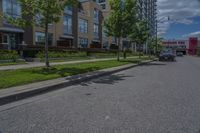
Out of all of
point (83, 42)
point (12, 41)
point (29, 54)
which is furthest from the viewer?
point (83, 42)

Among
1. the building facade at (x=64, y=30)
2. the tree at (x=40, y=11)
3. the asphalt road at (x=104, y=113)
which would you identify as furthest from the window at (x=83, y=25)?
the asphalt road at (x=104, y=113)

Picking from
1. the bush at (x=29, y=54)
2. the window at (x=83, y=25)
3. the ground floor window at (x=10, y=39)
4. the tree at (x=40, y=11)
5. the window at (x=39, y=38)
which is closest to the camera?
the tree at (x=40, y=11)

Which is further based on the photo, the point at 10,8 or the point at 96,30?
the point at 96,30

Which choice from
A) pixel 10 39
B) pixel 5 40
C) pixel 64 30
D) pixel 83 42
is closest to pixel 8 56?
pixel 5 40

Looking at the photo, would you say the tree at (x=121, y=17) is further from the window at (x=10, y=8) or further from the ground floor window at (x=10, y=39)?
the ground floor window at (x=10, y=39)

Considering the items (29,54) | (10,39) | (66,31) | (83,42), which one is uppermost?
(66,31)

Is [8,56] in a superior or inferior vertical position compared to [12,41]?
inferior

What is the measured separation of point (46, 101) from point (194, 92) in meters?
5.38

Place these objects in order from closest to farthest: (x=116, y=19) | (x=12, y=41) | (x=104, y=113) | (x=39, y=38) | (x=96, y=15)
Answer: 1. (x=104, y=113)
2. (x=116, y=19)
3. (x=12, y=41)
4. (x=39, y=38)
5. (x=96, y=15)

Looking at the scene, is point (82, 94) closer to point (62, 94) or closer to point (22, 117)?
point (62, 94)

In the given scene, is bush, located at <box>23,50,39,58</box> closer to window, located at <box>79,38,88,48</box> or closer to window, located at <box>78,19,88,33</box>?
window, located at <box>79,38,88,48</box>

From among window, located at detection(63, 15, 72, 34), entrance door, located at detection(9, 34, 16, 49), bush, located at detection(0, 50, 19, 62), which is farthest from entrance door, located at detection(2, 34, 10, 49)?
window, located at detection(63, 15, 72, 34)

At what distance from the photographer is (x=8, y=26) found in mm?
32469

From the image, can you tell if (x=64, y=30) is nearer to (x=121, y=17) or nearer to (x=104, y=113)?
(x=121, y=17)
